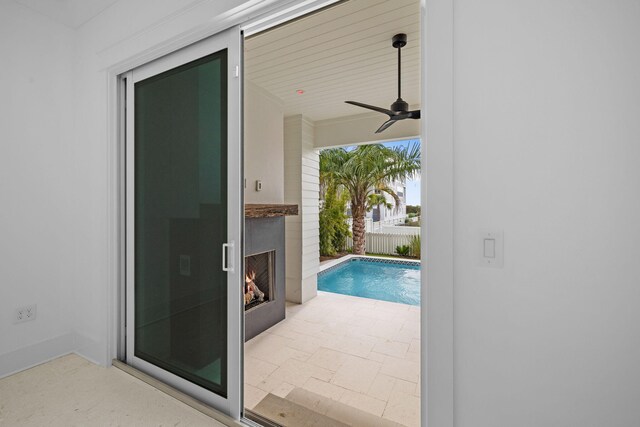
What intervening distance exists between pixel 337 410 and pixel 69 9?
11.8 ft

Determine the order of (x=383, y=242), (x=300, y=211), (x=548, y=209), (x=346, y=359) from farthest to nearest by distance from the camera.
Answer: (x=383, y=242), (x=300, y=211), (x=346, y=359), (x=548, y=209)

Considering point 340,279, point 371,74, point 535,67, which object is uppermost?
point 371,74

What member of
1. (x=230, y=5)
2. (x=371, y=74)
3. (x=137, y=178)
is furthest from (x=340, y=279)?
(x=230, y=5)

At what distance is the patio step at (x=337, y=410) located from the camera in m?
1.93

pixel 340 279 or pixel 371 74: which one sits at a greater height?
pixel 371 74

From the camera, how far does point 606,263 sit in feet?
2.98

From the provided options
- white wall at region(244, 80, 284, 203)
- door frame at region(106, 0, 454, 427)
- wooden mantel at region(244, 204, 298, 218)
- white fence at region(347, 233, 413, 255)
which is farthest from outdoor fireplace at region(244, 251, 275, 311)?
white fence at region(347, 233, 413, 255)

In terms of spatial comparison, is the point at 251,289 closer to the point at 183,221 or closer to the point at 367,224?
the point at 183,221

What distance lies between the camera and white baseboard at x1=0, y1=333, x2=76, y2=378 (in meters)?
2.13

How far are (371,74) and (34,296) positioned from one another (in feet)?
11.8

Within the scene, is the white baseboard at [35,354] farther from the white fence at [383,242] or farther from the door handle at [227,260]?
the white fence at [383,242]

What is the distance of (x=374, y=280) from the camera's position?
652 centimetres

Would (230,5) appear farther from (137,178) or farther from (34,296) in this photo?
(34,296)

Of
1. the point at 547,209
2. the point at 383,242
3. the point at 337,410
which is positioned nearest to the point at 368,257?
the point at 383,242
